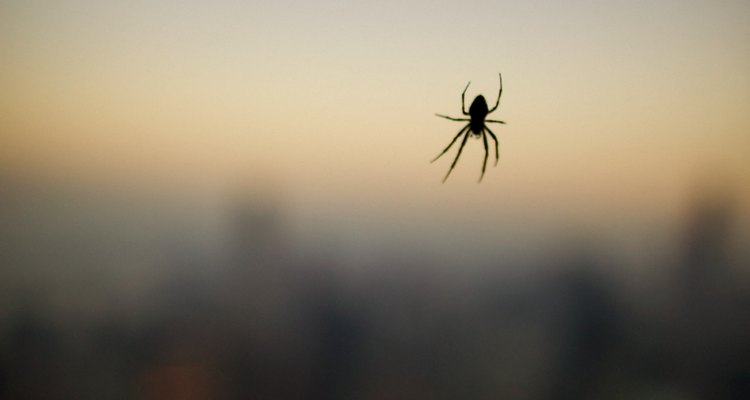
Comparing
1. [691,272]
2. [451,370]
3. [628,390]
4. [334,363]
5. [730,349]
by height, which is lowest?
[334,363]

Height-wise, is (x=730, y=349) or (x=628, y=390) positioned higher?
(x=730, y=349)

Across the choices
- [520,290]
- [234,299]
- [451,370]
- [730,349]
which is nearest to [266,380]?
[234,299]

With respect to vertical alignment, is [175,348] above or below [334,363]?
above

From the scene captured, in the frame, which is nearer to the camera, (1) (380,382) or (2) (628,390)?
(2) (628,390)

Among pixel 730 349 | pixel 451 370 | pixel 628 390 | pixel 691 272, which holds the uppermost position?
pixel 691 272

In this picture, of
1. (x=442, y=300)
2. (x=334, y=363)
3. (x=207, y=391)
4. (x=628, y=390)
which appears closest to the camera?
(x=628, y=390)

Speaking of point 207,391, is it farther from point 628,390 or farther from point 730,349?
point 730,349

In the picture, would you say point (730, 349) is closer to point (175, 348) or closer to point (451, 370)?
point (451, 370)

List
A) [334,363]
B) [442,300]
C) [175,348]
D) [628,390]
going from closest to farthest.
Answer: [628,390]
[175,348]
[442,300]
[334,363]

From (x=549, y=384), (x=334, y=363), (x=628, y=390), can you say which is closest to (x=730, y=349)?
(x=628, y=390)
